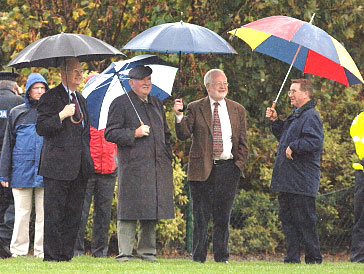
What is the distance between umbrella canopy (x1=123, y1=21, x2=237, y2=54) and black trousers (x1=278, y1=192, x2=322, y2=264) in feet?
6.53

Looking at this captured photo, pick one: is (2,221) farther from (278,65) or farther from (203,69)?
(278,65)

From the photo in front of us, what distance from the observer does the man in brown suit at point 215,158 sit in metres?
9.38

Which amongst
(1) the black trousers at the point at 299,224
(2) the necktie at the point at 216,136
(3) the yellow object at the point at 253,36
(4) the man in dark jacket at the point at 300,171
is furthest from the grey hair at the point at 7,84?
(1) the black trousers at the point at 299,224

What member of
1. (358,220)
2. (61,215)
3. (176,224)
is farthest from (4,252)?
(358,220)

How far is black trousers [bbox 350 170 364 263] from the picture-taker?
10758 millimetres

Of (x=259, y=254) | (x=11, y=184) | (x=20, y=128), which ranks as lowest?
(x=259, y=254)

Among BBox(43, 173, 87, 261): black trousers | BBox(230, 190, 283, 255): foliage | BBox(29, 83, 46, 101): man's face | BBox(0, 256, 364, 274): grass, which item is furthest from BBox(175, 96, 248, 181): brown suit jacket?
BBox(230, 190, 283, 255): foliage

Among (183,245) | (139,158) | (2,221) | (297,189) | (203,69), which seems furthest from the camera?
(203,69)

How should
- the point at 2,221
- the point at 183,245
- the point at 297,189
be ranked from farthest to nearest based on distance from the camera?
the point at 183,245 < the point at 2,221 < the point at 297,189

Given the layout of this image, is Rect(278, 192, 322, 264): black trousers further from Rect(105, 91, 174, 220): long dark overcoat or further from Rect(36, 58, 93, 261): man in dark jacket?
Rect(36, 58, 93, 261): man in dark jacket

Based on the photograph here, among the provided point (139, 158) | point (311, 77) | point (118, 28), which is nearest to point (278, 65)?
point (311, 77)

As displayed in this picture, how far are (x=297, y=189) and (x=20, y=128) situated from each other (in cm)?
334

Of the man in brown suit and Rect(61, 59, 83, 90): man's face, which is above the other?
Rect(61, 59, 83, 90): man's face

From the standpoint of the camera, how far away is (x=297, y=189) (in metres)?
9.66
